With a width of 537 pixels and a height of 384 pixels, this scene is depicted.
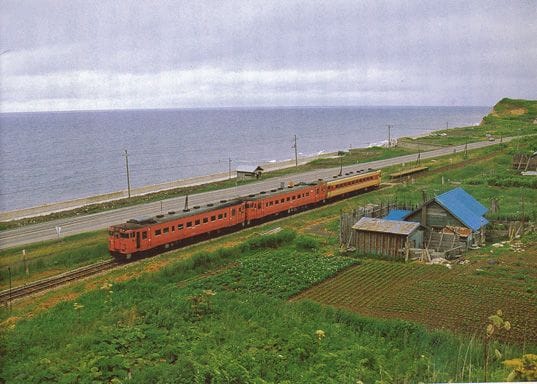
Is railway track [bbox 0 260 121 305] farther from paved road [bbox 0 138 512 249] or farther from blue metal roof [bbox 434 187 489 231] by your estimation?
blue metal roof [bbox 434 187 489 231]

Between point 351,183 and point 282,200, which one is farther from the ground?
point 351,183

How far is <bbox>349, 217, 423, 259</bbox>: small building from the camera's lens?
29.5 meters

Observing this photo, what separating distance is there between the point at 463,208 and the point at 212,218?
1681 centimetres

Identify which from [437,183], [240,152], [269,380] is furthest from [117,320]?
[240,152]

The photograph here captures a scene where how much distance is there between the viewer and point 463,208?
3275 centimetres

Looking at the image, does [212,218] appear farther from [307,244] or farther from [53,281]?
[53,281]

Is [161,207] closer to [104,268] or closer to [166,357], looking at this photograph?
[104,268]

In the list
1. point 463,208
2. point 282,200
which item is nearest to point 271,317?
point 463,208

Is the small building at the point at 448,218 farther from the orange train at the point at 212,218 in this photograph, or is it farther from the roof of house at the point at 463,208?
the orange train at the point at 212,218

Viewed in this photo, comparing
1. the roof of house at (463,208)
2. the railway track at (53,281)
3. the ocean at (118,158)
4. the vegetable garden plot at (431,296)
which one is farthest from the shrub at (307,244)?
the ocean at (118,158)

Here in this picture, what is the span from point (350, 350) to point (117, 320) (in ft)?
30.3

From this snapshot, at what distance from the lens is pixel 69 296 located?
24844mm

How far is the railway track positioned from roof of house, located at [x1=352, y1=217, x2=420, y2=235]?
15.0m

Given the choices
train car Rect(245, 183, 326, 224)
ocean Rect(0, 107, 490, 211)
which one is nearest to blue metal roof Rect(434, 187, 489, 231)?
train car Rect(245, 183, 326, 224)
